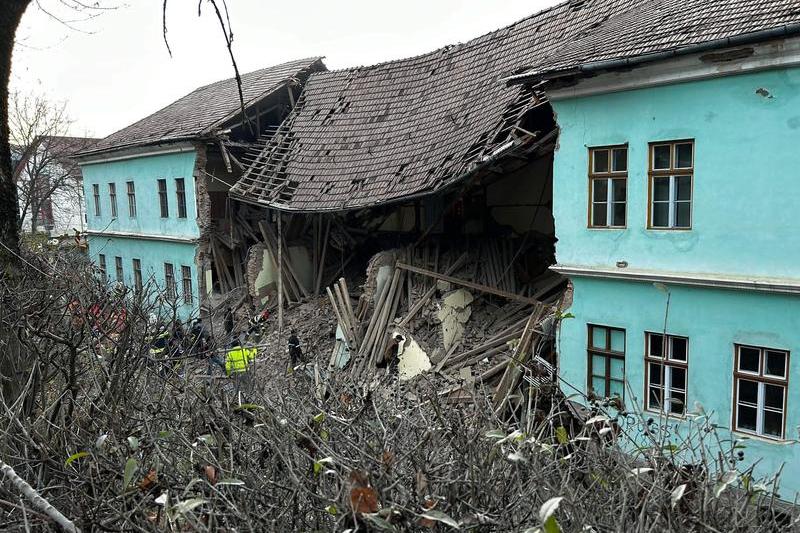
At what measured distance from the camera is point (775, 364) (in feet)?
27.9

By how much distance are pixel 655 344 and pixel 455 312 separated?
430 centimetres

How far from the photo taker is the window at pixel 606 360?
32.8ft

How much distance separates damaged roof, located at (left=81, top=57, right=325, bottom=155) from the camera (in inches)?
797

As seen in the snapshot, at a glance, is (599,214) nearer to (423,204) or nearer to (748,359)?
(748,359)

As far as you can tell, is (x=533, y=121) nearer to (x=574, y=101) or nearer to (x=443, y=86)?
(x=574, y=101)

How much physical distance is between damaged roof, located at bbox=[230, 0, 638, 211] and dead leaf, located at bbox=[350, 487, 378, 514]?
9.59m

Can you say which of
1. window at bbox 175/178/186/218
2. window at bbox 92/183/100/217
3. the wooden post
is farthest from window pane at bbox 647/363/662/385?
window at bbox 92/183/100/217

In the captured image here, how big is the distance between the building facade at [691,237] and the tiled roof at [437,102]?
0.70 m

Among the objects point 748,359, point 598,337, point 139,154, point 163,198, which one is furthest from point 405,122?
point 139,154

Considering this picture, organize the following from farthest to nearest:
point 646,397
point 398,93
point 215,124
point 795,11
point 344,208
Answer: point 215,124 < point 398,93 < point 344,208 < point 646,397 < point 795,11

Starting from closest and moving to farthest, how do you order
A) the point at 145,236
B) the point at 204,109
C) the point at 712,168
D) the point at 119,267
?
1. the point at 712,168
2. the point at 204,109
3. the point at 145,236
4. the point at 119,267

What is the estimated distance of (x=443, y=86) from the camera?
16531mm

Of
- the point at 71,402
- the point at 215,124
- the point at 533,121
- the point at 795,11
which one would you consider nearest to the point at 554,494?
the point at 71,402

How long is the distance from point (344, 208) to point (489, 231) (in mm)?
3587
